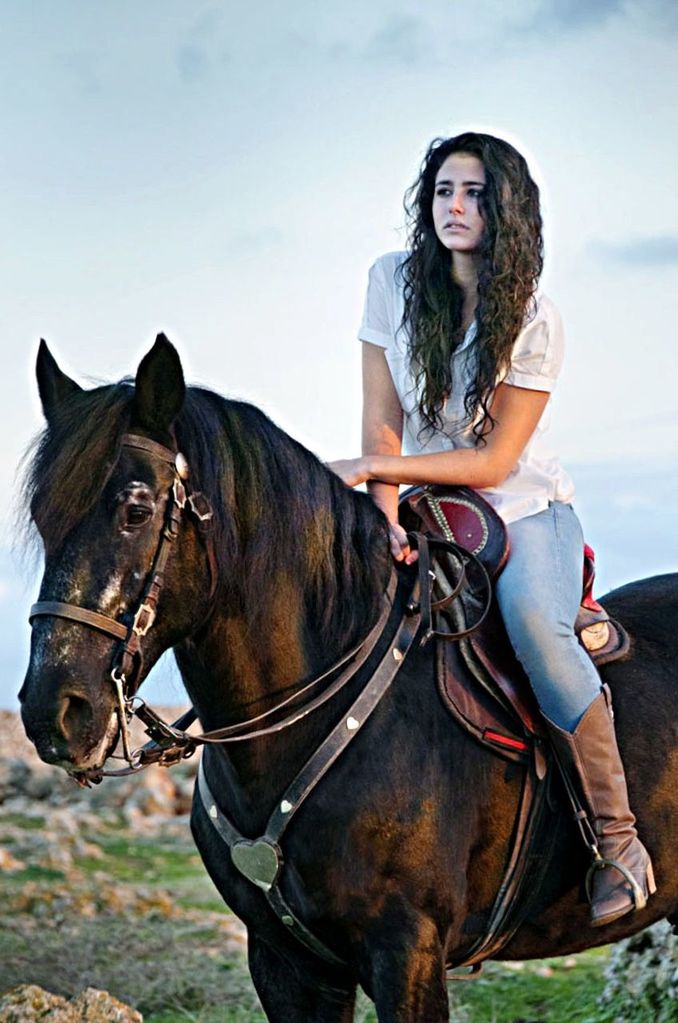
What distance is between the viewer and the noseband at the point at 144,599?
Result: 3.27 m

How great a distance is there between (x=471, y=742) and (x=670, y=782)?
796 millimetres

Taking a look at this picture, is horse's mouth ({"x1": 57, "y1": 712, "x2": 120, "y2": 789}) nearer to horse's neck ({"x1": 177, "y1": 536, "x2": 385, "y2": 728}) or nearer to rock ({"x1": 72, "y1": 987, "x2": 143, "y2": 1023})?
horse's neck ({"x1": 177, "y1": 536, "x2": 385, "y2": 728})

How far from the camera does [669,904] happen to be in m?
4.47

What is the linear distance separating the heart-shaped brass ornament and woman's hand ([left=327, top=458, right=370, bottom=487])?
107 cm

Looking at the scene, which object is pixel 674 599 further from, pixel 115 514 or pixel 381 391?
pixel 115 514

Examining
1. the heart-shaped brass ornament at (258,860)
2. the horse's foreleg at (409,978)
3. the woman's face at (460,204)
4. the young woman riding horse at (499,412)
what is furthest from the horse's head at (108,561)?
the woman's face at (460,204)

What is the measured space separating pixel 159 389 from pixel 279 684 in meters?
0.87

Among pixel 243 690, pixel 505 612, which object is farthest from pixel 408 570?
pixel 243 690

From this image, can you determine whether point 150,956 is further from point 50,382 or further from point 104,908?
point 50,382

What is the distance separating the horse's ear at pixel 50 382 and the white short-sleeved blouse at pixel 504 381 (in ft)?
3.66

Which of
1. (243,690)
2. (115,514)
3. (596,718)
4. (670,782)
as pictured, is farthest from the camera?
(670,782)

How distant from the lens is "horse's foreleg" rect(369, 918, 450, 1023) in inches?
142

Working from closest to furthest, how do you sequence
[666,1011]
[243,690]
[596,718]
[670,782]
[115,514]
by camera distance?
[115,514] → [243,690] → [596,718] → [670,782] → [666,1011]

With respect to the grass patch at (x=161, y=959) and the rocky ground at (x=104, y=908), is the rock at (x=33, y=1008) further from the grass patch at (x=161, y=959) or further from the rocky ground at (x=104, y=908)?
the grass patch at (x=161, y=959)
